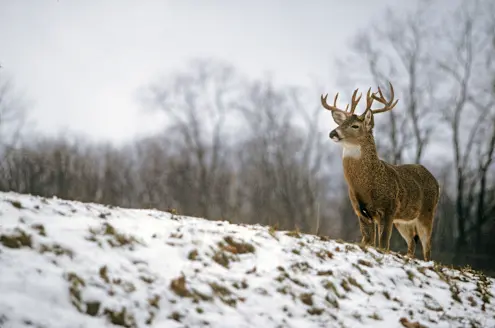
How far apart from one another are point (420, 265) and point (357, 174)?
2031 mm

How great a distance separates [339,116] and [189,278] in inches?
217

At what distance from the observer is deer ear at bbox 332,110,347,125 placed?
9280 millimetres

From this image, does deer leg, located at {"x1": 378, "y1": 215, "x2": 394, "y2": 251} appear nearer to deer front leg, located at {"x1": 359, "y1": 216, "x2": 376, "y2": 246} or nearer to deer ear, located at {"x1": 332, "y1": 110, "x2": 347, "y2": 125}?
deer front leg, located at {"x1": 359, "y1": 216, "x2": 376, "y2": 246}

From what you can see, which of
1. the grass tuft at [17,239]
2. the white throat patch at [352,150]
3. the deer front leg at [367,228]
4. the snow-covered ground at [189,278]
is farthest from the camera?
the white throat patch at [352,150]

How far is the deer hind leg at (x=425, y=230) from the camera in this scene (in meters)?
10.2

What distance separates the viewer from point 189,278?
190 inches

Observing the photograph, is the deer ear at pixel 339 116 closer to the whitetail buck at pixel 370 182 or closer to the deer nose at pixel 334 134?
the whitetail buck at pixel 370 182

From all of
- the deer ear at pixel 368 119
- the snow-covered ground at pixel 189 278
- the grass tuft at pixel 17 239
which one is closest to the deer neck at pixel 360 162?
the deer ear at pixel 368 119

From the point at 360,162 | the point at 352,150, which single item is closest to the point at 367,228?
the point at 360,162

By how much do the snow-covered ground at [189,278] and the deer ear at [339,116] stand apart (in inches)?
125

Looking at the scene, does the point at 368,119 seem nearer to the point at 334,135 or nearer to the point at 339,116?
the point at 339,116

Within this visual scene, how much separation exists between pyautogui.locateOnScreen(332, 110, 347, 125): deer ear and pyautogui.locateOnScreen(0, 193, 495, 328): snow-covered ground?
3171 millimetres

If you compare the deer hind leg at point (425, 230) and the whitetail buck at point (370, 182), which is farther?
the deer hind leg at point (425, 230)

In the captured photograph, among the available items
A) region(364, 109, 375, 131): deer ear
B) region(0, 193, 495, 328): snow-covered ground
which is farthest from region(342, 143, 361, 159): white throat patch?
region(0, 193, 495, 328): snow-covered ground
